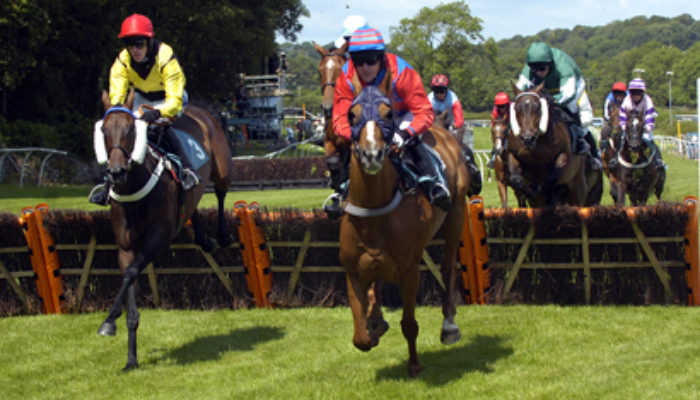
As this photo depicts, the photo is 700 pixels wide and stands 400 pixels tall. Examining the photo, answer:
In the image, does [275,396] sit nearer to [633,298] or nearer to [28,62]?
[633,298]

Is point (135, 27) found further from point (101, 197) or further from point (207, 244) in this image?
point (207, 244)

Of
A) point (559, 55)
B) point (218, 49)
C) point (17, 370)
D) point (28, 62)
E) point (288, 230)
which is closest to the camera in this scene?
point (17, 370)

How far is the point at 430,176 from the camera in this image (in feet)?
21.5

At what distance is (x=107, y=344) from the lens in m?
8.38

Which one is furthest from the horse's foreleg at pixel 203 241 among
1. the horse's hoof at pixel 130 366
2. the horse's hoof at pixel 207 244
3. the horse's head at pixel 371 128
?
the horse's head at pixel 371 128

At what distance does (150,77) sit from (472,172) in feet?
12.7

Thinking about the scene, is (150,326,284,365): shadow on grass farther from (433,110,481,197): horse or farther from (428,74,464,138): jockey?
(428,74,464,138): jockey

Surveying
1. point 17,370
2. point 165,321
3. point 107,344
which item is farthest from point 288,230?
point 17,370

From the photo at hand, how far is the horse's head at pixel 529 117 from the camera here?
9.77 metres

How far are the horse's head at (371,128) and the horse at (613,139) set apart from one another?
9.52 m

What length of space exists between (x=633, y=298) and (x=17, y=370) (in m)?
6.38

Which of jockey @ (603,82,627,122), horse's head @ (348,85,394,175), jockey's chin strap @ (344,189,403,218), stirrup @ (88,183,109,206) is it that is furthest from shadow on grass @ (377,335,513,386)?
jockey @ (603,82,627,122)

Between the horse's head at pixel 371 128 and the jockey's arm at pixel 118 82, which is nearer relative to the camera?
the horse's head at pixel 371 128

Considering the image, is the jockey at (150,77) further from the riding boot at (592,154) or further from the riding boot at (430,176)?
the riding boot at (592,154)
